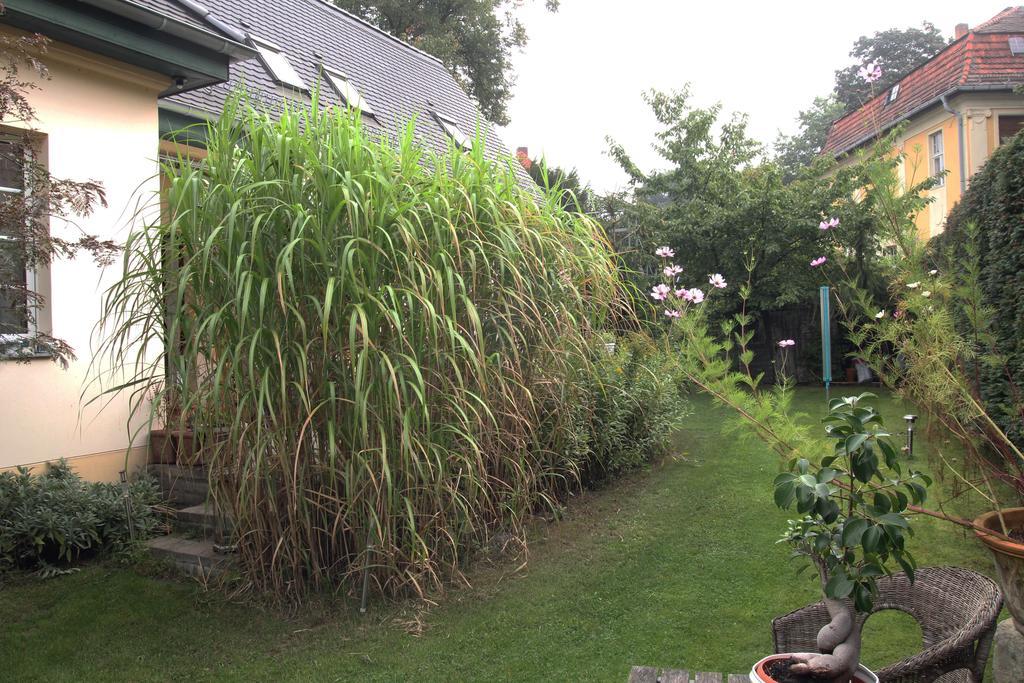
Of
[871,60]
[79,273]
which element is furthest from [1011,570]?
[871,60]

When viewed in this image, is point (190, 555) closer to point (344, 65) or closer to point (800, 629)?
point (800, 629)

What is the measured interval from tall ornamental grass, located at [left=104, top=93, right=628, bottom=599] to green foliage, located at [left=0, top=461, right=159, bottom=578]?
1.12m

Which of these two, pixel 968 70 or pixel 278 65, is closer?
pixel 278 65

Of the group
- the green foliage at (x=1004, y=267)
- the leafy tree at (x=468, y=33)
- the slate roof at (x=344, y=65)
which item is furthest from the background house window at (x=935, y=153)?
the green foliage at (x=1004, y=267)

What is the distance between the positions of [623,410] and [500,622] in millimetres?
2698

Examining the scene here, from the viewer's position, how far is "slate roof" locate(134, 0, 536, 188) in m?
7.91

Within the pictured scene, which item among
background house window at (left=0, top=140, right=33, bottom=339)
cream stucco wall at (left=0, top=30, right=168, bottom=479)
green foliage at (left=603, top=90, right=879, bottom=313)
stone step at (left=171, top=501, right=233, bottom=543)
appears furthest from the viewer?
green foliage at (left=603, top=90, right=879, bottom=313)

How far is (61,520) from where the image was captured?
4.05m

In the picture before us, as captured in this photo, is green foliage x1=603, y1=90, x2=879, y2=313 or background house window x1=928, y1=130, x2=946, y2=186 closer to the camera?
green foliage x1=603, y1=90, x2=879, y2=313

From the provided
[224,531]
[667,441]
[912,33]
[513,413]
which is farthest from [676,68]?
[912,33]

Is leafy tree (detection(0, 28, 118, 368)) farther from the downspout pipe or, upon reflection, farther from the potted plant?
the downspout pipe

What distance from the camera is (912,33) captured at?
36.7m

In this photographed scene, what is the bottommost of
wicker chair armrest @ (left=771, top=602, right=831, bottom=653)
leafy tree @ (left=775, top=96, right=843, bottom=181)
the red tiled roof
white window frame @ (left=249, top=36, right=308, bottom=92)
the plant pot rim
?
wicker chair armrest @ (left=771, top=602, right=831, bottom=653)

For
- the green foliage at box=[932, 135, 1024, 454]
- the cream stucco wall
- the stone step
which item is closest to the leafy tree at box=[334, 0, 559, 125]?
the cream stucco wall
